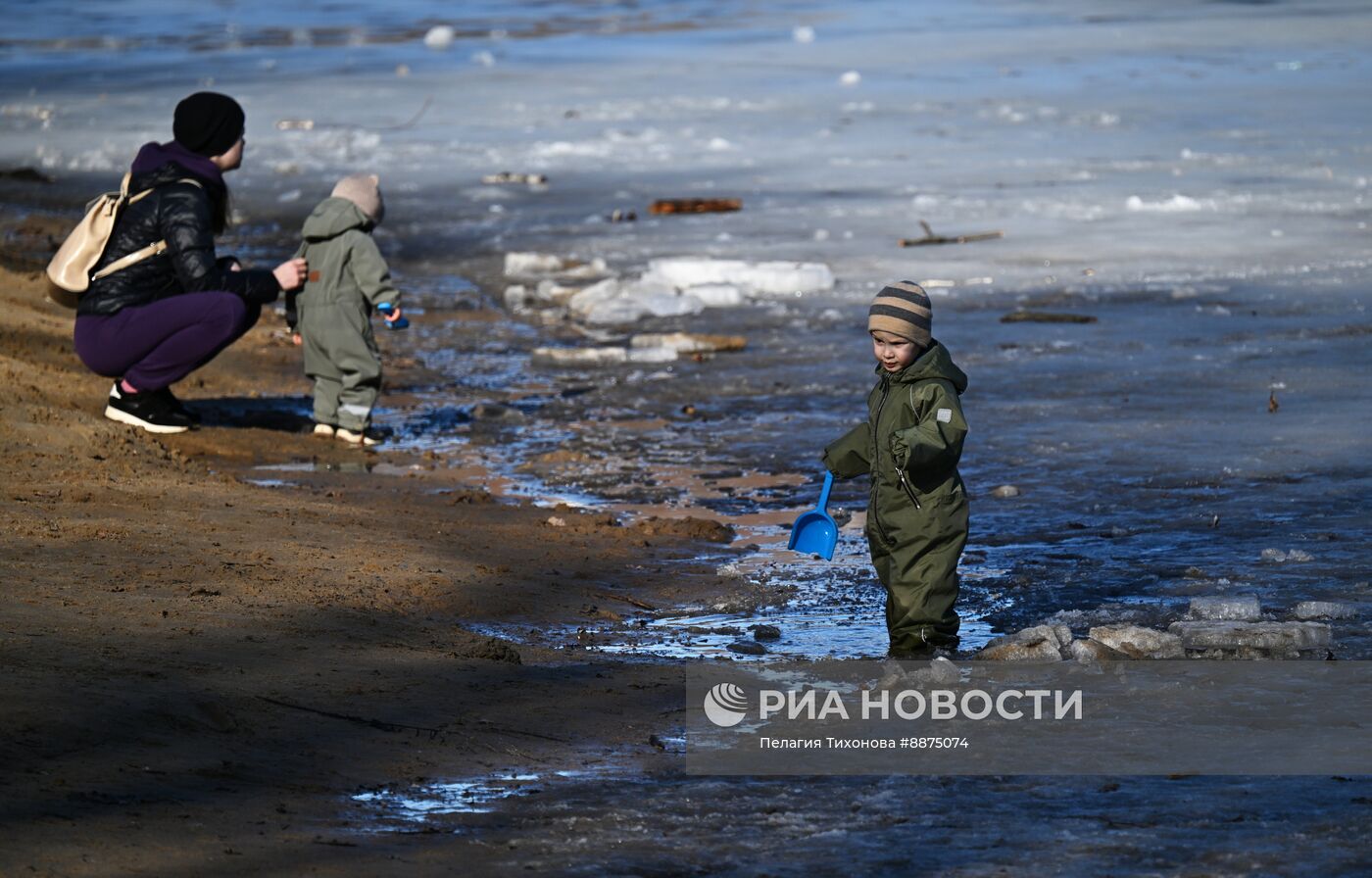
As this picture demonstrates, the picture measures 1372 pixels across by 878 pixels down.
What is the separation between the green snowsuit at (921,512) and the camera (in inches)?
217

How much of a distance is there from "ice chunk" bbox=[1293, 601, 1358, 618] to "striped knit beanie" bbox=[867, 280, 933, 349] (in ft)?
4.93

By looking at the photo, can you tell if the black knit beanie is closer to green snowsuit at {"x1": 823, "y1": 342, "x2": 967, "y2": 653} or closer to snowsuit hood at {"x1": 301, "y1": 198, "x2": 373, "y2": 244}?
snowsuit hood at {"x1": 301, "y1": 198, "x2": 373, "y2": 244}

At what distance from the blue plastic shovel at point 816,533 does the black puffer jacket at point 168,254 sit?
3.73 meters

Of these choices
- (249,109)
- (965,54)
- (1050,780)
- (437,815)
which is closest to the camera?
(437,815)

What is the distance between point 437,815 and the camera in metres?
3.98

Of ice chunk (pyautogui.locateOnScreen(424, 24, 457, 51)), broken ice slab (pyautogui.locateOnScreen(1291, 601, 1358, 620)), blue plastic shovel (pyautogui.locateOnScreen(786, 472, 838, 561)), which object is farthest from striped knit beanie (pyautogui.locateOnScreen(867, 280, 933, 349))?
ice chunk (pyautogui.locateOnScreen(424, 24, 457, 51))

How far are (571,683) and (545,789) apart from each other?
87 cm

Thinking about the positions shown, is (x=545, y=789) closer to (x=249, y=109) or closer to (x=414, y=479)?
(x=414, y=479)

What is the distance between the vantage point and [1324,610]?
5684mm

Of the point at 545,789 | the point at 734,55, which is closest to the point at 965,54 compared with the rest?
the point at 734,55

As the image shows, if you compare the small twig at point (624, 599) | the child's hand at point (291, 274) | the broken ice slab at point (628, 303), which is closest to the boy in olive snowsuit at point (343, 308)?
the child's hand at point (291, 274)

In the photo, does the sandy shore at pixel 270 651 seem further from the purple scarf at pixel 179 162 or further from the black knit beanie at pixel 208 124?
the black knit beanie at pixel 208 124

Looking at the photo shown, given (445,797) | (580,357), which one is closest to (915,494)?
(445,797)

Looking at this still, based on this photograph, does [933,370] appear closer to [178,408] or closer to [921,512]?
[921,512]
